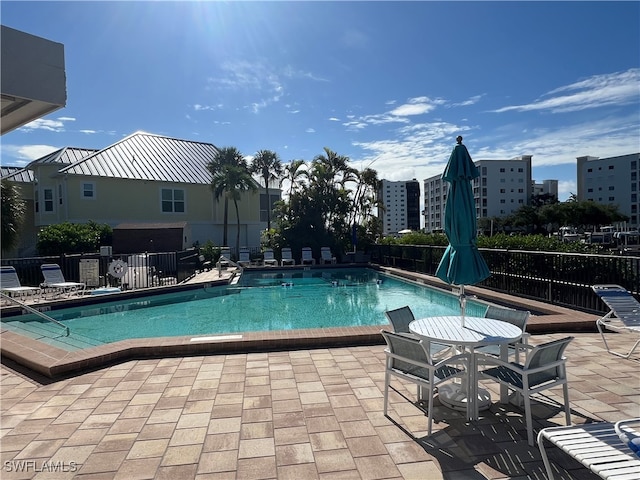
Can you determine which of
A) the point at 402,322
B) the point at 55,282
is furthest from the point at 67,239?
the point at 402,322

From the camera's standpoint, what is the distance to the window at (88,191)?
2189cm

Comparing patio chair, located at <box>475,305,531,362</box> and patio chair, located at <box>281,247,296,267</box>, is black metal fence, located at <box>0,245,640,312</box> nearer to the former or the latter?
patio chair, located at <box>475,305,531,362</box>

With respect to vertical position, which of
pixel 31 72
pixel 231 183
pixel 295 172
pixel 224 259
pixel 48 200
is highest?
pixel 295 172

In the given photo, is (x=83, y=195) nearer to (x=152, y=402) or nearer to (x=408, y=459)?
(x=152, y=402)

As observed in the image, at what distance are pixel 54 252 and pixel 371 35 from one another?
15225 mm

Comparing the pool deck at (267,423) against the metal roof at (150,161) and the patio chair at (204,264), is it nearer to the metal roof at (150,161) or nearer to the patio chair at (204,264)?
the patio chair at (204,264)

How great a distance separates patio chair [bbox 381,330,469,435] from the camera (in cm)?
303

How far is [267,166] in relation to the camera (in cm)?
2747

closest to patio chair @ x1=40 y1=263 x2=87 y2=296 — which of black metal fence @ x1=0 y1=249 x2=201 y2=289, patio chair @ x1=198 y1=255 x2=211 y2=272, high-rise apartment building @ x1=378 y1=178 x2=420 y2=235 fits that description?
black metal fence @ x1=0 y1=249 x2=201 y2=289

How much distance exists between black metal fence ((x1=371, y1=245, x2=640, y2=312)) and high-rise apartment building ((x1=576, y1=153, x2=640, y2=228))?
88.7 m

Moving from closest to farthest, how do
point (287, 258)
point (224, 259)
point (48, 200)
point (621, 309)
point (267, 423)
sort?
point (267, 423) < point (621, 309) < point (224, 259) < point (287, 258) < point (48, 200)

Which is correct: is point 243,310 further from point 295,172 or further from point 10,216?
point 295,172

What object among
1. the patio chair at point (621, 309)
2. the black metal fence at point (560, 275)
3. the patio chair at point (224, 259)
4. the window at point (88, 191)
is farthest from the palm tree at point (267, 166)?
the patio chair at point (621, 309)

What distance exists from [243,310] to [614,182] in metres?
101
